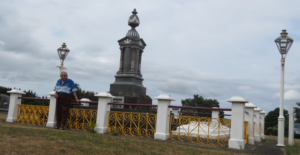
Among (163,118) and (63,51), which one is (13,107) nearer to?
(63,51)

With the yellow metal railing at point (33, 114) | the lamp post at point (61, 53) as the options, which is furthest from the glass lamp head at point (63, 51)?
the yellow metal railing at point (33, 114)

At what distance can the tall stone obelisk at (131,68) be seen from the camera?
13672mm

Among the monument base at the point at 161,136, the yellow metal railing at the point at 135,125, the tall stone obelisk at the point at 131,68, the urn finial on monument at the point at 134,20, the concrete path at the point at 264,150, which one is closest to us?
the concrete path at the point at 264,150

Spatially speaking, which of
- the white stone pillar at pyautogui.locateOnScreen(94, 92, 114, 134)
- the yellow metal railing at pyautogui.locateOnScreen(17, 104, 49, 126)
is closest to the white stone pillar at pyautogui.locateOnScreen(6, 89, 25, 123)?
the yellow metal railing at pyautogui.locateOnScreen(17, 104, 49, 126)

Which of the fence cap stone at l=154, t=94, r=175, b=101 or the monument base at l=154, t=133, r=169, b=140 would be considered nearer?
the monument base at l=154, t=133, r=169, b=140

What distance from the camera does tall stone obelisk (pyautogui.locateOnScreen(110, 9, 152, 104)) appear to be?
1367cm

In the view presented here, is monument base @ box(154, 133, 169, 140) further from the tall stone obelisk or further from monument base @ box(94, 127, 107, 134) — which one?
the tall stone obelisk

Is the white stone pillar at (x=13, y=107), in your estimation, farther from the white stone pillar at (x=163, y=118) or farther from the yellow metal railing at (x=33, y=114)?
the white stone pillar at (x=163, y=118)

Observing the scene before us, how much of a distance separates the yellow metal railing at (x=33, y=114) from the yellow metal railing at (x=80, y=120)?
4.06ft

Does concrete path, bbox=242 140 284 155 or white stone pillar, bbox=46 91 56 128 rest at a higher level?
white stone pillar, bbox=46 91 56 128

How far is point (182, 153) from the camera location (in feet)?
18.4

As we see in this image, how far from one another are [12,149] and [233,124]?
533 centimetres

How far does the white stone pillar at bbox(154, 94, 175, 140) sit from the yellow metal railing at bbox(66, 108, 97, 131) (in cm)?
241

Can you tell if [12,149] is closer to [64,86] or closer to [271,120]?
[64,86]
